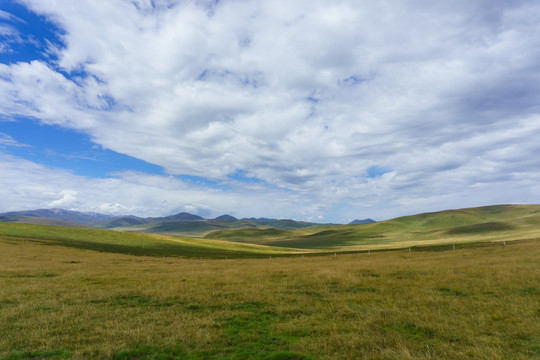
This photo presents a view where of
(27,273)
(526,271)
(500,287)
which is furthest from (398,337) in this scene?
(27,273)

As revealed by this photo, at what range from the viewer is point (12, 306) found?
14391 millimetres

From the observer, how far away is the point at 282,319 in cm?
1258

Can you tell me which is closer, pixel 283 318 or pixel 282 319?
pixel 282 319

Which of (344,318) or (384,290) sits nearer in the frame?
(344,318)

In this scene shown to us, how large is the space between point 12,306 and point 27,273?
48.1 ft

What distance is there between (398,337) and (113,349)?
1019cm

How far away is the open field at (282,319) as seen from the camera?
8.91 meters

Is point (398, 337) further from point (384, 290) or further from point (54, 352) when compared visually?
point (54, 352)

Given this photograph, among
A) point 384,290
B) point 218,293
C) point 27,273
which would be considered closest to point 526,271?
point 384,290

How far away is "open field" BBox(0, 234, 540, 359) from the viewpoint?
8914 mm

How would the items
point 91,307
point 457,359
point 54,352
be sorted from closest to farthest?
1. point 457,359
2. point 54,352
3. point 91,307

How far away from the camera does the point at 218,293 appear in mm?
18109

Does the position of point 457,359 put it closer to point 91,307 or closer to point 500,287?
point 500,287

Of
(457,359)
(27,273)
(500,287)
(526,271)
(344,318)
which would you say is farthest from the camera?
(27,273)
